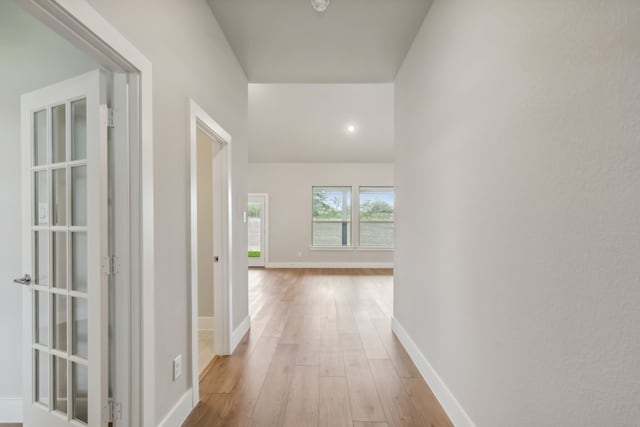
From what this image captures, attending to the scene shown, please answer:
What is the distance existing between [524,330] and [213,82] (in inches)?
103

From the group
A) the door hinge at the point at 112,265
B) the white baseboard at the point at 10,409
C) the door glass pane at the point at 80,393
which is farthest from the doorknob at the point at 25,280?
the white baseboard at the point at 10,409

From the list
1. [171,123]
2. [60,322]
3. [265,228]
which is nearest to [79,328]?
[60,322]

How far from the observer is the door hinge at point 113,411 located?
1.50 m

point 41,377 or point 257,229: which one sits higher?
point 257,229

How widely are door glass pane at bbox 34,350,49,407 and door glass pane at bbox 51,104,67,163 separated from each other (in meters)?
1.10

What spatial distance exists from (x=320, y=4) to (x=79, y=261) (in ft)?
7.40

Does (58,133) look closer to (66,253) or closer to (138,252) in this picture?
(66,253)

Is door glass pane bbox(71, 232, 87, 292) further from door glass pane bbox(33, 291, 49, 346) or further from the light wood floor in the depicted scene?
the light wood floor

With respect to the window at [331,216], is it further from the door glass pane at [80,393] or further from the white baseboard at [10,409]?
the door glass pane at [80,393]

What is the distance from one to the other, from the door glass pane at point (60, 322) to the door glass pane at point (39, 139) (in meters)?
0.76

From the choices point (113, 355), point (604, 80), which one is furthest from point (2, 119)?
point (604, 80)

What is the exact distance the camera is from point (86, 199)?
1528 millimetres

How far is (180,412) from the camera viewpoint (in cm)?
187

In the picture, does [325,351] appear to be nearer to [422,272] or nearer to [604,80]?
[422,272]
